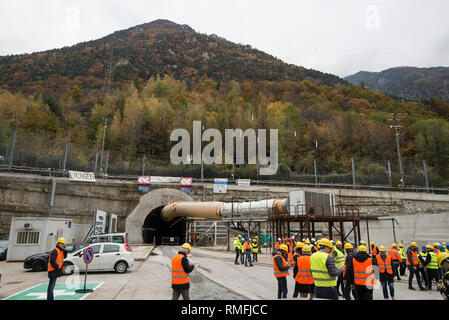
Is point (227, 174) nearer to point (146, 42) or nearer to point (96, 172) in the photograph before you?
point (96, 172)

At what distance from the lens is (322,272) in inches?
220

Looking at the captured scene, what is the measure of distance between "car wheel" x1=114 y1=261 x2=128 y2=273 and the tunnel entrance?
15930 mm

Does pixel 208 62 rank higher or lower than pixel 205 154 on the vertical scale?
higher

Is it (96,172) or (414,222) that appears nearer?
(414,222)

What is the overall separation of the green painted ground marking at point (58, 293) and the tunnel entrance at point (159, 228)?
731 inches

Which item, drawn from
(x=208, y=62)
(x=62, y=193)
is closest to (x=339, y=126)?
(x=62, y=193)

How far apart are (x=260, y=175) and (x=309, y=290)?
3602cm

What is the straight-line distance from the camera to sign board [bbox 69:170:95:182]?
101 ft

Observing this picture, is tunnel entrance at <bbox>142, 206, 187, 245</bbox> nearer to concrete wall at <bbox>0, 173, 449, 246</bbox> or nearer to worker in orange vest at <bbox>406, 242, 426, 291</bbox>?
concrete wall at <bbox>0, 173, 449, 246</bbox>

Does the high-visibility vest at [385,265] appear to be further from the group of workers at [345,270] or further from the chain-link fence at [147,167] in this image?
the chain-link fence at [147,167]

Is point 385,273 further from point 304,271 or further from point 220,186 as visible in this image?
point 220,186

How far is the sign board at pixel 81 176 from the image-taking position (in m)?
30.8
